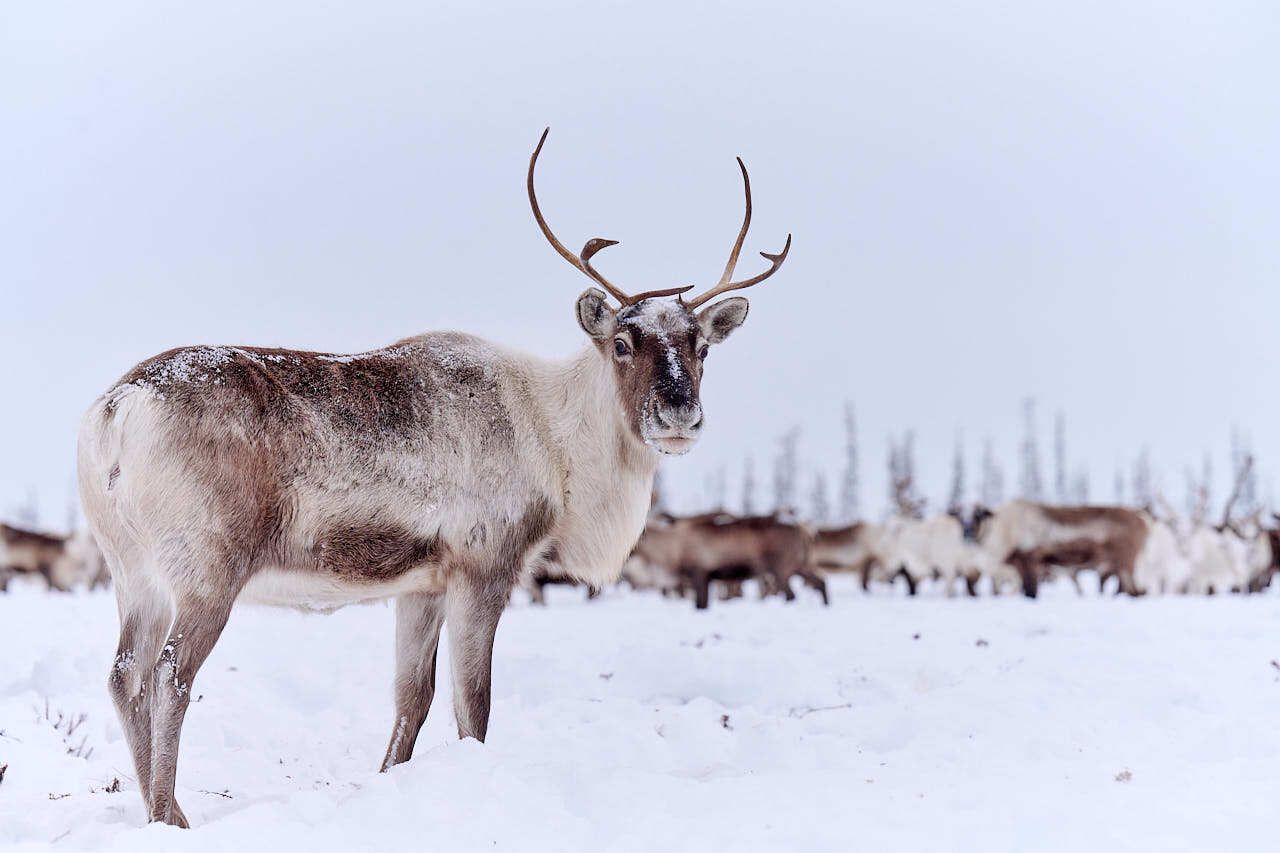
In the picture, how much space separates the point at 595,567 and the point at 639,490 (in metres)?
0.45

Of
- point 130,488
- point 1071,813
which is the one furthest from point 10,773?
point 1071,813

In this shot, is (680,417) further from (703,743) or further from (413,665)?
(703,743)

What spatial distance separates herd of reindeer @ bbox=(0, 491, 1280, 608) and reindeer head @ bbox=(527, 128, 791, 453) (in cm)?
1030

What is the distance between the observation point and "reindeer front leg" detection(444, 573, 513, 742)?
445 centimetres

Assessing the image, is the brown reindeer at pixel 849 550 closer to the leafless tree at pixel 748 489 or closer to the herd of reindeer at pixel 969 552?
the herd of reindeer at pixel 969 552

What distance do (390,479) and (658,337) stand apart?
1417 mm

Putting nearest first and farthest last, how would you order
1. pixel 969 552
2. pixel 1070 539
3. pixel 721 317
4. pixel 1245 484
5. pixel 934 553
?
pixel 721 317 < pixel 1070 539 < pixel 969 552 < pixel 934 553 < pixel 1245 484

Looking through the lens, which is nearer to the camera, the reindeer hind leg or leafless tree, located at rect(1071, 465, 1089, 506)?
the reindeer hind leg

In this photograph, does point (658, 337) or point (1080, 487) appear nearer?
point (658, 337)

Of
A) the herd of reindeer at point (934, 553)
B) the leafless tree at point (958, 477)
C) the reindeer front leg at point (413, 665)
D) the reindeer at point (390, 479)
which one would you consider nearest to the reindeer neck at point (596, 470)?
the reindeer at point (390, 479)

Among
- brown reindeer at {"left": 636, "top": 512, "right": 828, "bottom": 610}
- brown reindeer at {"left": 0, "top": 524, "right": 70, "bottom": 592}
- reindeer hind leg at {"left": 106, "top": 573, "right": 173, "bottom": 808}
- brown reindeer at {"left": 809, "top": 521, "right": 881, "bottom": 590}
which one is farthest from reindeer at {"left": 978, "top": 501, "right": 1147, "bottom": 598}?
brown reindeer at {"left": 0, "top": 524, "right": 70, "bottom": 592}

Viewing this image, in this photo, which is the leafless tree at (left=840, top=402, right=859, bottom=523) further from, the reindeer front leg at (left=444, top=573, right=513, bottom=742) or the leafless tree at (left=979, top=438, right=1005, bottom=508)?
the reindeer front leg at (left=444, top=573, right=513, bottom=742)

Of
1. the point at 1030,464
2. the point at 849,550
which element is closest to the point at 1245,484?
the point at 1030,464

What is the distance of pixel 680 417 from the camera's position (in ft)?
14.8
